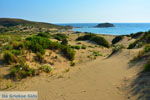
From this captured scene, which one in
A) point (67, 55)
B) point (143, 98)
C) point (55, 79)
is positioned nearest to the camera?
point (143, 98)

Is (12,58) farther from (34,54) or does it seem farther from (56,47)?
(56,47)

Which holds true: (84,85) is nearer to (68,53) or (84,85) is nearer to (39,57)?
(39,57)

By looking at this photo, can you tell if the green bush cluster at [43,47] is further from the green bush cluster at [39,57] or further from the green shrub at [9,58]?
the green shrub at [9,58]

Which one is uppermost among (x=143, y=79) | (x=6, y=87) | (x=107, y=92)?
(x=143, y=79)

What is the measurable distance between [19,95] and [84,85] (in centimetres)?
264

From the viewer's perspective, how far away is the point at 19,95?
21.8 ft

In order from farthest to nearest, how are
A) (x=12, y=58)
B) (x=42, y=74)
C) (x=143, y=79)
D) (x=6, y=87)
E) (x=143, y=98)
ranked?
(x=12, y=58), (x=42, y=74), (x=6, y=87), (x=143, y=79), (x=143, y=98)

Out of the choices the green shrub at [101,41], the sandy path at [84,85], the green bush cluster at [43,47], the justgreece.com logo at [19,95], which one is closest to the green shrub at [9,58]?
the green bush cluster at [43,47]

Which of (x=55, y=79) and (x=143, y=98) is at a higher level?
(x=143, y=98)

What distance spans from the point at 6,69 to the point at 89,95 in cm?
618

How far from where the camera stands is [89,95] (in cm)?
611

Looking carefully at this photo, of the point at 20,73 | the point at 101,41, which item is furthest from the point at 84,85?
the point at 101,41

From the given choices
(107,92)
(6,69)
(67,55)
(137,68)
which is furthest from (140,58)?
(6,69)

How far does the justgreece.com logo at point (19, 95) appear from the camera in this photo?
641 cm
